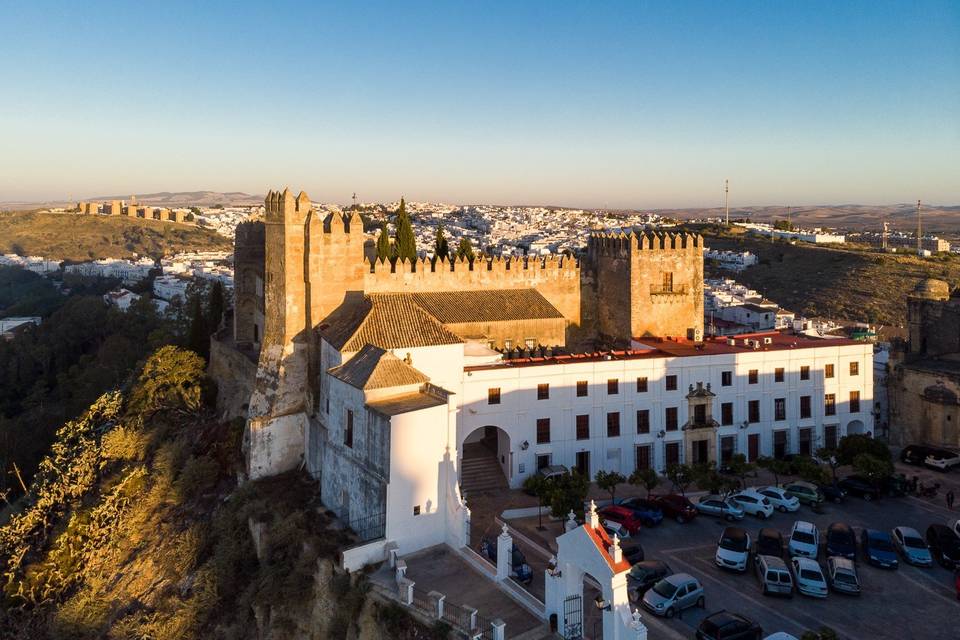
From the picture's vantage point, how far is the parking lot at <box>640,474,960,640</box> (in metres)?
13.9

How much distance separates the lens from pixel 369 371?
18422 millimetres

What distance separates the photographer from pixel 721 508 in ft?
64.0

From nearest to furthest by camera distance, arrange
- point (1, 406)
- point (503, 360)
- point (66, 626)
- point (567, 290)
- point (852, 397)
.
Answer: point (66, 626)
point (503, 360)
point (852, 397)
point (567, 290)
point (1, 406)

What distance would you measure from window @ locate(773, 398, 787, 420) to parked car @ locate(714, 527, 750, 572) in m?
8.79

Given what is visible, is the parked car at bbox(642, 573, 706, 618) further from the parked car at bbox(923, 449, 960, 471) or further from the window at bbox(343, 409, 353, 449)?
the parked car at bbox(923, 449, 960, 471)

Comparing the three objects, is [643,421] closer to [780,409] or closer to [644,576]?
[780,409]

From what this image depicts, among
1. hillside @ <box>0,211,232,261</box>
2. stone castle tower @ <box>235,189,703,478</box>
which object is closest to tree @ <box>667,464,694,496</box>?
stone castle tower @ <box>235,189,703,478</box>

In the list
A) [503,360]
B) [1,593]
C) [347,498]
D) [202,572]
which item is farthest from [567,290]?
[1,593]

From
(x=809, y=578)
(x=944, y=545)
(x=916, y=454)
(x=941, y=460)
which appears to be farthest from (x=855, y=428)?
(x=809, y=578)

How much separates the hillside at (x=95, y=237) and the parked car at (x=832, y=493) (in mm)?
115531

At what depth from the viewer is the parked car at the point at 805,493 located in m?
20.4

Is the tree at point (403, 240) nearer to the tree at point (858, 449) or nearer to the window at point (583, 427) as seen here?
the window at point (583, 427)

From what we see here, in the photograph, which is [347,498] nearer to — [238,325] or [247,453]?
[247,453]

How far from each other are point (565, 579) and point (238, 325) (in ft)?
71.8
